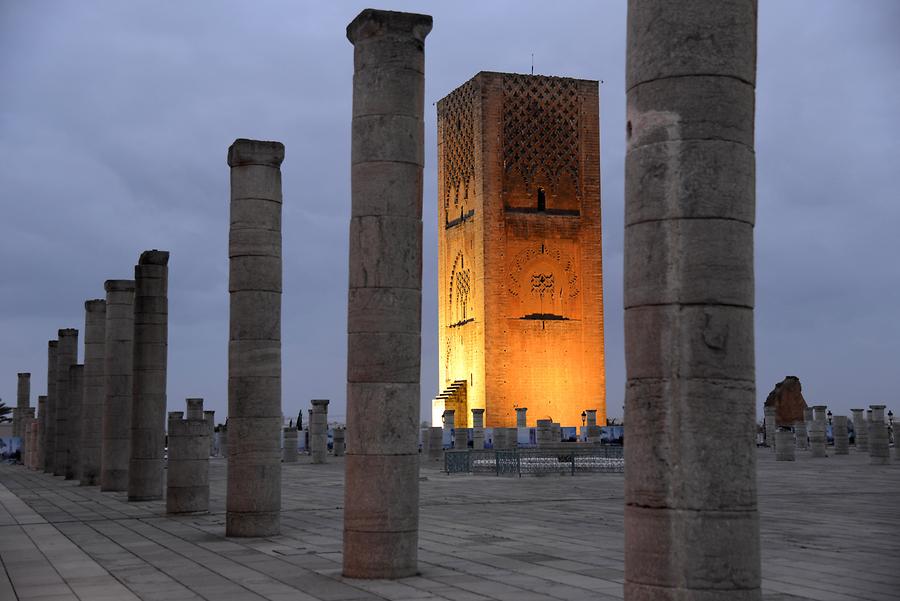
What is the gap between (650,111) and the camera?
19.0 ft

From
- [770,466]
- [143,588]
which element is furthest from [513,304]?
[143,588]

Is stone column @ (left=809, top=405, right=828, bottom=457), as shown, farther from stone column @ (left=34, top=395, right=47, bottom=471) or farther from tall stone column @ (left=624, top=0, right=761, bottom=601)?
tall stone column @ (left=624, top=0, right=761, bottom=601)

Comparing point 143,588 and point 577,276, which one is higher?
point 577,276

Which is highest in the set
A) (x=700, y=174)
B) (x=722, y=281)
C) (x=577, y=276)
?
(x=577, y=276)

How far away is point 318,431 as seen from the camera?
32.8 metres

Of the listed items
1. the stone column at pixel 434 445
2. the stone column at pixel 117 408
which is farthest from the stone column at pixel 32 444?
the stone column at pixel 117 408

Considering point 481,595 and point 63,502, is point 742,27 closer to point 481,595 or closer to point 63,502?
point 481,595

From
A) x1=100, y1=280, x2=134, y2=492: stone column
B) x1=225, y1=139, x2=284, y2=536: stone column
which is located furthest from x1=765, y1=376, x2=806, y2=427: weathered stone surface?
x1=225, y1=139, x2=284, y2=536: stone column

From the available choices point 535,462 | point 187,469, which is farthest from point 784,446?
point 187,469

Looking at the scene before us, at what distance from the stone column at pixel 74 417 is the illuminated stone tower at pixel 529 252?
2094cm

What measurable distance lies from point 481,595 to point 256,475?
492 centimetres

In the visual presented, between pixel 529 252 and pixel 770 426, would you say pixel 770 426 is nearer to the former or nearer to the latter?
pixel 770 426

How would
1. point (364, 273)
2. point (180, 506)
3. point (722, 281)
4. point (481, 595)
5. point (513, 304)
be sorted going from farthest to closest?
point (513, 304) < point (180, 506) < point (364, 273) < point (481, 595) < point (722, 281)

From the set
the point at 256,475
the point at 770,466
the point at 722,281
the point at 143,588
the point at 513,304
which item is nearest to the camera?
the point at 722,281
